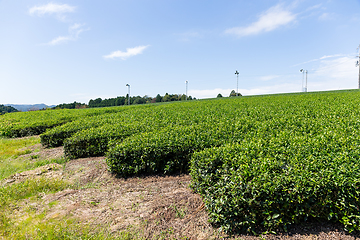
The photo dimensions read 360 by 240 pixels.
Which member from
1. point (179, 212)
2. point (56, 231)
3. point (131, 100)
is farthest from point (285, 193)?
point (131, 100)

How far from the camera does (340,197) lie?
332 centimetres

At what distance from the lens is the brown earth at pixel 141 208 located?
341 centimetres

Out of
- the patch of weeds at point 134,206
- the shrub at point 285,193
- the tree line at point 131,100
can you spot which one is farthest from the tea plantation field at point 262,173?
the tree line at point 131,100

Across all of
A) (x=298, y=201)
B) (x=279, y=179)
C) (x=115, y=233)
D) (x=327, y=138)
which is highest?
(x=327, y=138)

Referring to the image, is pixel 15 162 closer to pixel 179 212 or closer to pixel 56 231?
pixel 56 231

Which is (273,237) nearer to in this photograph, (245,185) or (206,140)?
(245,185)

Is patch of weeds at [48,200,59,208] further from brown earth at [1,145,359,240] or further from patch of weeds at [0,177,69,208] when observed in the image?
patch of weeds at [0,177,69,208]

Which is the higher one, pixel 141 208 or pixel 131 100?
pixel 131 100

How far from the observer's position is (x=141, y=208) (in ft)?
13.5

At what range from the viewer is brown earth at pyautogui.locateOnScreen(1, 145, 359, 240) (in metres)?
3.41

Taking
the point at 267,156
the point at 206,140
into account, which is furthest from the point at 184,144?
the point at 267,156

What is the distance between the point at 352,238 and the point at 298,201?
94cm

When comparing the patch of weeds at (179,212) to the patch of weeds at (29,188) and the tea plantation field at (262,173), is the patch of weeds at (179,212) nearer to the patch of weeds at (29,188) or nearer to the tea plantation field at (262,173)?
the tea plantation field at (262,173)

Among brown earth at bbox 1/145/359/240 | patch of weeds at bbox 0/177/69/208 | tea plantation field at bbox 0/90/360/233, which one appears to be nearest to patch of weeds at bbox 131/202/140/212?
brown earth at bbox 1/145/359/240
